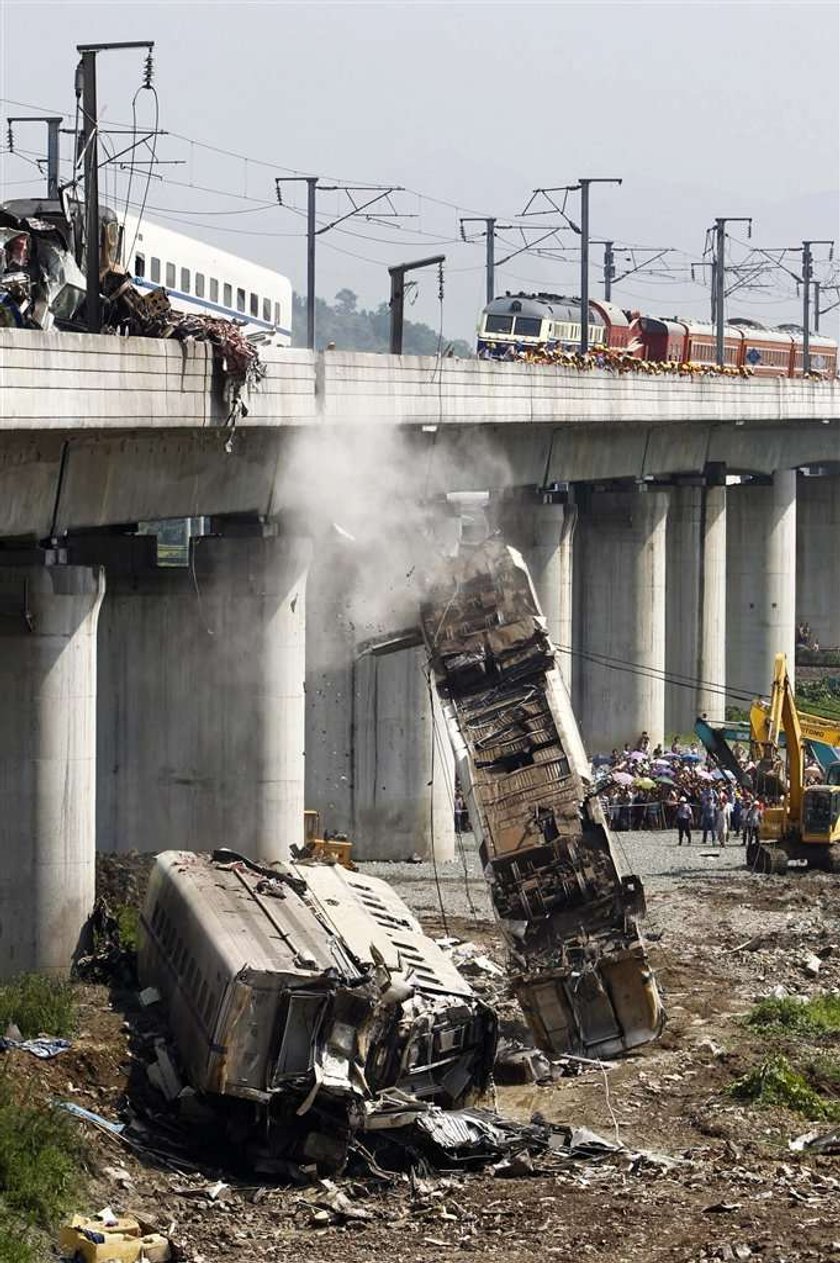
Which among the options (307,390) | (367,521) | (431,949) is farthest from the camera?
(367,521)

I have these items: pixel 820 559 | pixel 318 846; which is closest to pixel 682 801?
pixel 318 846

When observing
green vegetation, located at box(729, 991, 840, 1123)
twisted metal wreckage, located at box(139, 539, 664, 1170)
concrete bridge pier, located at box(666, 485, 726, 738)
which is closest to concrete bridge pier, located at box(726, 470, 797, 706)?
concrete bridge pier, located at box(666, 485, 726, 738)

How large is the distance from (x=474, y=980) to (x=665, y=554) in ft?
132

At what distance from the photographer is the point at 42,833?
103 feet

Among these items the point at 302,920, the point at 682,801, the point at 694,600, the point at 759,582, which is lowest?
the point at 682,801

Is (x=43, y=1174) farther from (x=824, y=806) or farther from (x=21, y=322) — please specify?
(x=824, y=806)

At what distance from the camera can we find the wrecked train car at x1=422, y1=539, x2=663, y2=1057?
30859 mm

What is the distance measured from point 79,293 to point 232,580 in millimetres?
8375

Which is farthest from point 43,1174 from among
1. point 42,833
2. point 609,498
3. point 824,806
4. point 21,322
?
point 609,498

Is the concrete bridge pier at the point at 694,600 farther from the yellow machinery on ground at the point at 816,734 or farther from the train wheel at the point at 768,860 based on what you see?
the train wheel at the point at 768,860

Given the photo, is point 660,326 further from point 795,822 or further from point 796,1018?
→ point 796,1018

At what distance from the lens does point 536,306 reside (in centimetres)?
7906

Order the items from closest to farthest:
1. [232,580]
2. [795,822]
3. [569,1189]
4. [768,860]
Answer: [569,1189] < [232,580] < [768,860] < [795,822]

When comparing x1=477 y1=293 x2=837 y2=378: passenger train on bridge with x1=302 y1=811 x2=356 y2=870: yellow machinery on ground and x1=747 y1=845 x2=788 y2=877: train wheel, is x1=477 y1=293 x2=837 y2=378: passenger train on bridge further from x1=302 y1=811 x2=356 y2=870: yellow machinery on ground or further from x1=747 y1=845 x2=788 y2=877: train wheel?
x1=302 y1=811 x2=356 y2=870: yellow machinery on ground
